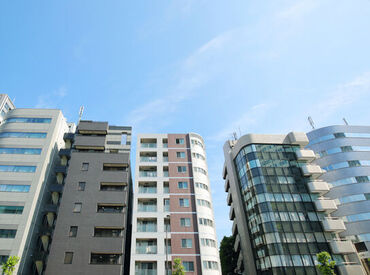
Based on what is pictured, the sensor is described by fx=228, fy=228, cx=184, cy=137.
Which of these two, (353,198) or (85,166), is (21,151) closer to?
(85,166)

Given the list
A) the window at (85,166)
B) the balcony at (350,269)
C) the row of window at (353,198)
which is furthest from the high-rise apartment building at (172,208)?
the row of window at (353,198)

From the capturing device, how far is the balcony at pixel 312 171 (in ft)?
144

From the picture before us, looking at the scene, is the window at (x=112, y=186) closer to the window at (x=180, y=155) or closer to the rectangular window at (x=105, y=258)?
the rectangular window at (x=105, y=258)

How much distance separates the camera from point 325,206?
4028 cm

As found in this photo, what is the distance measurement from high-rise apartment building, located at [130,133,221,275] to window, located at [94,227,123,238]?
2451 millimetres

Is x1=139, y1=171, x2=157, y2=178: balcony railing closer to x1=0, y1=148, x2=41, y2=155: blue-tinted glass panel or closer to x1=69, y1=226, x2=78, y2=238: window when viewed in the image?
x1=69, y1=226, x2=78, y2=238: window

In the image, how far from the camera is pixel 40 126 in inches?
1811

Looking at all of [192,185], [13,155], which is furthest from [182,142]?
[13,155]

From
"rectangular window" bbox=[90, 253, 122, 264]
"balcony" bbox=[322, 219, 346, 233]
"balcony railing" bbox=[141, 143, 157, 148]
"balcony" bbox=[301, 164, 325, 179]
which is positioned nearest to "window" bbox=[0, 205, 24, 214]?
"rectangular window" bbox=[90, 253, 122, 264]

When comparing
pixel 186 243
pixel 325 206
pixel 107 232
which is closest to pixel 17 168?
pixel 107 232

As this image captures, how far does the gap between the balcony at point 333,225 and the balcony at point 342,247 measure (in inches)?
72.0

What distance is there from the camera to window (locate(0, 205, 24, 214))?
1448 inches

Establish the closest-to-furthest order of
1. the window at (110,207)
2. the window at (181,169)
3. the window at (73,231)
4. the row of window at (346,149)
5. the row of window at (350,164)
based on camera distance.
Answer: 1. the window at (73,231)
2. the window at (110,207)
3. the window at (181,169)
4. the row of window at (350,164)
5. the row of window at (346,149)

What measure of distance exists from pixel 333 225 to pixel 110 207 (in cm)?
3826
